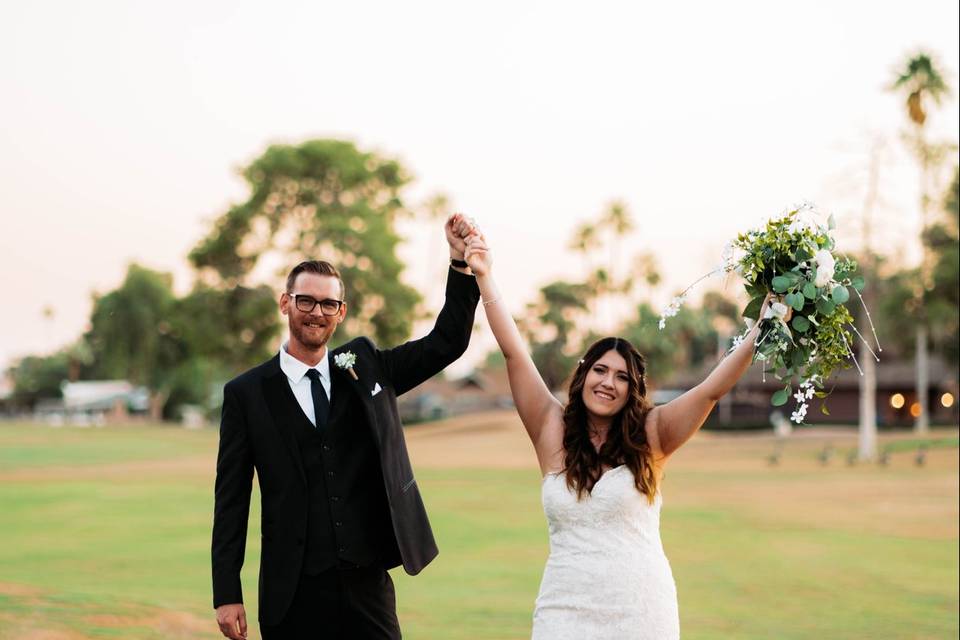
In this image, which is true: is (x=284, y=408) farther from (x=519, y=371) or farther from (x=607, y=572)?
(x=607, y=572)

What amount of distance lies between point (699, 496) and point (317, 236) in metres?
34.2

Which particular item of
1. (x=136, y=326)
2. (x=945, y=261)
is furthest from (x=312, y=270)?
(x=136, y=326)

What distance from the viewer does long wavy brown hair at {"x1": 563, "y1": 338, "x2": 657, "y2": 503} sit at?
4391mm

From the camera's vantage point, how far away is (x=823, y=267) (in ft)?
14.8

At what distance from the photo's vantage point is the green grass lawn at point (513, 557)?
11594 millimetres

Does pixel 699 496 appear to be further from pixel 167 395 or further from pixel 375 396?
pixel 167 395

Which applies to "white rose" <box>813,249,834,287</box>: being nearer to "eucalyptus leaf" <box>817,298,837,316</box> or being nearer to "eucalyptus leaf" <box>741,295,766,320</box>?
"eucalyptus leaf" <box>817,298,837,316</box>

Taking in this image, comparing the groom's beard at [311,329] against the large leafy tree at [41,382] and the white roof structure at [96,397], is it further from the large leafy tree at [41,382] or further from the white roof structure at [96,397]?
the large leafy tree at [41,382]

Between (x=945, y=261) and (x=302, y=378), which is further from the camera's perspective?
(x=945, y=261)

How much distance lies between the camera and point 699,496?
28.8 meters

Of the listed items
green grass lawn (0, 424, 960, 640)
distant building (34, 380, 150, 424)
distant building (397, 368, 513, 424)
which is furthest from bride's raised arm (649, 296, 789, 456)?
distant building (34, 380, 150, 424)

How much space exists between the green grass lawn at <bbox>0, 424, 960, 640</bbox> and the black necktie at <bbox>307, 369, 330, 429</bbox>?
18.2 feet

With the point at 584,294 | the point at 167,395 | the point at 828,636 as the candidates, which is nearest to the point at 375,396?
the point at 828,636

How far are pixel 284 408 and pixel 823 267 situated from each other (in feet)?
6.90
